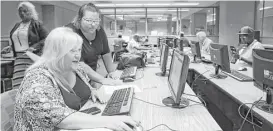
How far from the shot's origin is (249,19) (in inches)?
317

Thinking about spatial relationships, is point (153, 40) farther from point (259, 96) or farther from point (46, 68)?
point (46, 68)

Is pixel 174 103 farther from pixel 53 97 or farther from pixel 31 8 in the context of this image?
pixel 31 8

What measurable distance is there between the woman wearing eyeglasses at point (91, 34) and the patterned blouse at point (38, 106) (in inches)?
39.8

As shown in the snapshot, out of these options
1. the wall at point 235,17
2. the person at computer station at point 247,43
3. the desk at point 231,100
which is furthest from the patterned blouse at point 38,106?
the wall at point 235,17

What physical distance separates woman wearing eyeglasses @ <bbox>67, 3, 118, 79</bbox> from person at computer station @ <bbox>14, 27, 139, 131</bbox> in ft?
Answer: 2.76

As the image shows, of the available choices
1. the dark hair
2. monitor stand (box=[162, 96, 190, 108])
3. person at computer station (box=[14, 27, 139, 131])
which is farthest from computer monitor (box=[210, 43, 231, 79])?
person at computer station (box=[14, 27, 139, 131])

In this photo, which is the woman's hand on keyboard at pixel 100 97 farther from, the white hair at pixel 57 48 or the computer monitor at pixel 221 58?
the computer monitor at pixel 221 58

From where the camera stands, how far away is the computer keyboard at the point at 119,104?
1.18 m

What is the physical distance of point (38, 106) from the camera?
0.91m

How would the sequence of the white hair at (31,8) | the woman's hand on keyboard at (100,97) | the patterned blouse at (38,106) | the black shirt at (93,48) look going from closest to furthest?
1. the patterned blouse at (38,106)
2. the woman's hand on keyboard at (100,97)
3. the black shirt at (93,48)
4. the white hair at (31,8)

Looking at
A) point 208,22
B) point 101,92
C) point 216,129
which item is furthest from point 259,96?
point 208,22

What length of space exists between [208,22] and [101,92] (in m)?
10.9

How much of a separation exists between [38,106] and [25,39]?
1952mm

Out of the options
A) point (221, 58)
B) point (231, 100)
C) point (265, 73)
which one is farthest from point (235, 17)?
point (265, 73)
